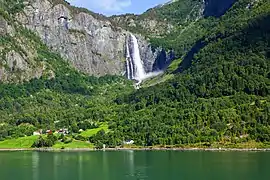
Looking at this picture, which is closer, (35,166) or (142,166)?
(142,166)

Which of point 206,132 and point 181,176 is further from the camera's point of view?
point 206,132

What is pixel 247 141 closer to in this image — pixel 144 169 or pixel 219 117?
pixel 219 117

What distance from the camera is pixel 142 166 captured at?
134 metres

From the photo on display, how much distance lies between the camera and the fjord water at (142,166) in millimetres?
115750

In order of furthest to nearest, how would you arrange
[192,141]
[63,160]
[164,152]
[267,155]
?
[192,141] → [164,152] → [63,160] → [267,155]

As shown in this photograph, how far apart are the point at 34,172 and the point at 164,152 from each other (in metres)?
55.7

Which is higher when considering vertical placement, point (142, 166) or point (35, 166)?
point (35, 166)

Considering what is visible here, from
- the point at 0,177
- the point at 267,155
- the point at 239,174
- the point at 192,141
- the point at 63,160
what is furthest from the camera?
the point at 192,141

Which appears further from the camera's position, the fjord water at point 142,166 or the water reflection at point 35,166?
the water reflection at point 35,166

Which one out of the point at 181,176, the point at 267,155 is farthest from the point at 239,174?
the point at 267,155

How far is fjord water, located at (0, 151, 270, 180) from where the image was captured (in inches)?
4557

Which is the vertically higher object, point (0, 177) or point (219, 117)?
point (219, 117)

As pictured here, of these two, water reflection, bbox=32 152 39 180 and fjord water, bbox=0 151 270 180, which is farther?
water reflection, bbox=32 152 39 180

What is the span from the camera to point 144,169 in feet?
421
